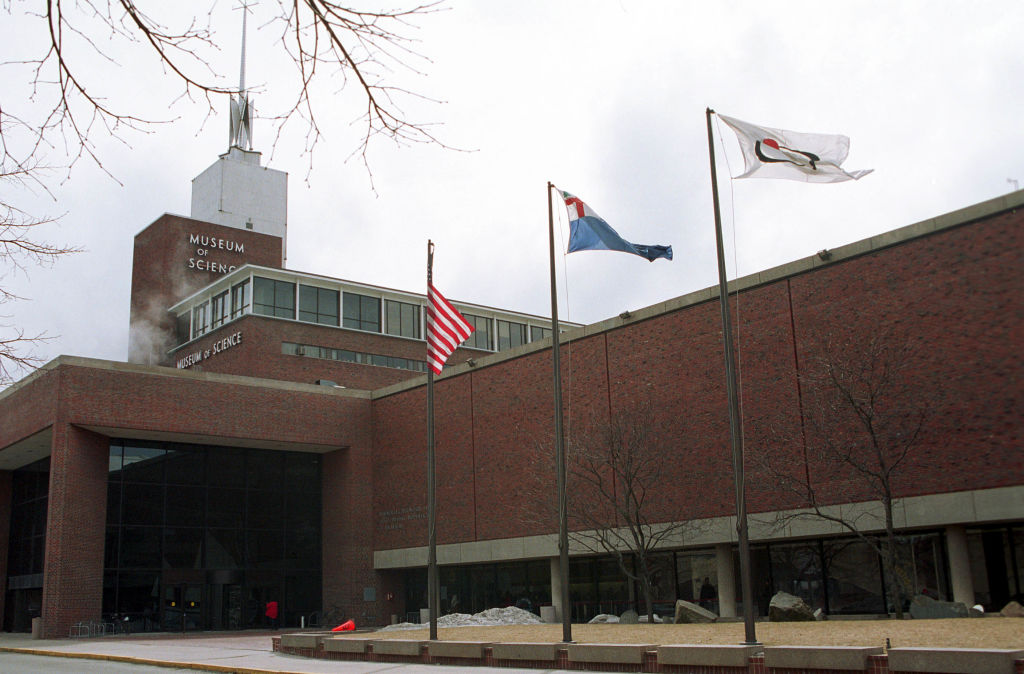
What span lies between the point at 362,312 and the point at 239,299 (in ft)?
23.8

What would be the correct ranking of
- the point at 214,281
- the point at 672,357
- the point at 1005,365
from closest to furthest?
the point at 1005,365
the point at 672,357
the point at 214,281

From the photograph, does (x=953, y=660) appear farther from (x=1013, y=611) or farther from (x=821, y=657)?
(x=1013, y=611)

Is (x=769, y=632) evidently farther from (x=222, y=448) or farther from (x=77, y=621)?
(x=222, y=448)

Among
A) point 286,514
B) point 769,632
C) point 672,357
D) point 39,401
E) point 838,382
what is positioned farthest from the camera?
point 286,514

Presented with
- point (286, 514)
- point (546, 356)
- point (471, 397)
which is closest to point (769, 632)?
point (546, 356)

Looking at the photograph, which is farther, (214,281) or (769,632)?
(214,281)

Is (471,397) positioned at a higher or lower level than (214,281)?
lower

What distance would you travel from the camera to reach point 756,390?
3059 cm

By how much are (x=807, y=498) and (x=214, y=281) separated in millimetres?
45940

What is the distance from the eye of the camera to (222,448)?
4409 centimetres

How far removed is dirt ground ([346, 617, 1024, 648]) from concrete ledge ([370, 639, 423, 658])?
1.98 meters

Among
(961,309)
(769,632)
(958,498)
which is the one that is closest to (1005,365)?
(961,309)

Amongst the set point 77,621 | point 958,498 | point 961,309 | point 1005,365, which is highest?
point 961,309

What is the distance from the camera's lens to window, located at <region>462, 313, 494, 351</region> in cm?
6501
